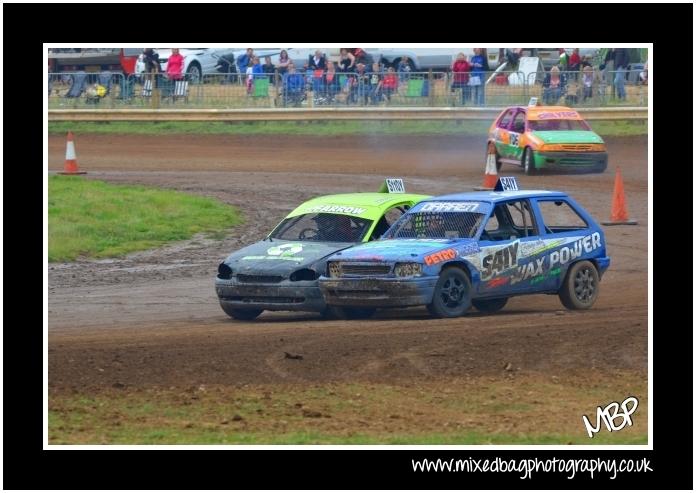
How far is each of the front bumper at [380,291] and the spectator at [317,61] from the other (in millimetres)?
18948

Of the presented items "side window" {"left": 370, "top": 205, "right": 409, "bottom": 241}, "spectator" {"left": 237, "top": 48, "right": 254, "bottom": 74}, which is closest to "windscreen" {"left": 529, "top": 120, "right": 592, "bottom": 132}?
"spectator" {"left": 237, "top": 48, "right": 254, "bottom": 74}

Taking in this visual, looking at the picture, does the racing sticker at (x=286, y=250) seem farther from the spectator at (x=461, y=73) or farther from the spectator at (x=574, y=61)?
the spectator at (x=461, y=73)

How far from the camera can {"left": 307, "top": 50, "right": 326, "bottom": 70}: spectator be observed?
3200 cm

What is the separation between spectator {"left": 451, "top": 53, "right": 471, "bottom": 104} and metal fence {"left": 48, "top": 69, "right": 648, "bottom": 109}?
24 mm

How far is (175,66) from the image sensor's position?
3319 centimetres

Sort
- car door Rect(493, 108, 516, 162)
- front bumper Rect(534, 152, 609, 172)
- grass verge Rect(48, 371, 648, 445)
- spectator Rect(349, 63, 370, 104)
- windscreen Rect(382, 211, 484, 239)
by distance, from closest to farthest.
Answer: grass verge Rect(48, 371, 648, 445) < windscreen Rect(382, 211, 484, 239) < front bumper Rect(534, 152, 609, 172) < car door Rect(493, 108, 516, 162) < spectator Rect(349, 63, 370, 104)

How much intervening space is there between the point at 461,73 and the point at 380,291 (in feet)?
65.2

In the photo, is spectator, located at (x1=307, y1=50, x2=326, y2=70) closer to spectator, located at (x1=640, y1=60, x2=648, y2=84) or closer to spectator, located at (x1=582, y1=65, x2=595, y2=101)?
spectator, located at (x1=582, y1=65, x2=595, y2=101)

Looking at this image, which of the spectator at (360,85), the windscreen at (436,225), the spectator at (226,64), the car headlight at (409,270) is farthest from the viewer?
the spectator at (226,64)

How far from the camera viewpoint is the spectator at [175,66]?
3300cm

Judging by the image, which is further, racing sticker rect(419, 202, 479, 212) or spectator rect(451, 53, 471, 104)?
spectator rect(451, 53, 471, 104)

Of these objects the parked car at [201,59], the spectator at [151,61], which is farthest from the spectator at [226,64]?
the spectator at [151,61]

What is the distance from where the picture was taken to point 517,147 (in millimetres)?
26922

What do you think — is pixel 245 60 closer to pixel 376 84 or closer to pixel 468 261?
pixel 376 84
